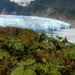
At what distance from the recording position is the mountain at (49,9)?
124625 millimetres

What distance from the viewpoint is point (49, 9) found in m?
150

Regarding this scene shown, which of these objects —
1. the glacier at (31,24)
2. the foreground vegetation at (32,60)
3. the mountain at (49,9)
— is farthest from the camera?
the mountain at (49,9)

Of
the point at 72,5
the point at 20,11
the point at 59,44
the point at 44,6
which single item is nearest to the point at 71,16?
the point at 72,5

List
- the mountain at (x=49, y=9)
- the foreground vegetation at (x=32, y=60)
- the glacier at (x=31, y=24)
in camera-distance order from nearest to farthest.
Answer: the foreground vegetation at (x=32, y=60)
the glacier at (x=31, y=24)
the mountain at (x=49, y=9)

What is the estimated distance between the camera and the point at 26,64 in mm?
3754

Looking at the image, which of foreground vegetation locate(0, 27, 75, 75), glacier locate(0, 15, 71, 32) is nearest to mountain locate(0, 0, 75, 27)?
glacier locate(0, 15, 71, 32)

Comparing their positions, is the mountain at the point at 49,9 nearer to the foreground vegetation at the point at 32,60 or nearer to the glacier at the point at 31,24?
the glacier at the point at 31,24

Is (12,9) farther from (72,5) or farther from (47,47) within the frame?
(47,47)

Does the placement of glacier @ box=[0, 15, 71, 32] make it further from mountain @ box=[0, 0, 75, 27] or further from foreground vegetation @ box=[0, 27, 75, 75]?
mountain @ box=[0, 0, 75, 27]

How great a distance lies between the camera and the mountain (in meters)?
125

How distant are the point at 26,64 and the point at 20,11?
628 feet

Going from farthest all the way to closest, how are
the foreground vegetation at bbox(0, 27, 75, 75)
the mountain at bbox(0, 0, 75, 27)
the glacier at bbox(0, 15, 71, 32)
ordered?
1. the mountain at bbox(0, 0, 75, 27)
2. the glacier at bbox(0, 15, 71, 32)
3. the foreground vegetation at bbox(0, 27, 75, 75)

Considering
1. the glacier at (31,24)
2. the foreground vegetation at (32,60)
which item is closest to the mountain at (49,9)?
the glacier at (31,24)

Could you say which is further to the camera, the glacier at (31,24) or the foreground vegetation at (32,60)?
the glacier at (31,24)
